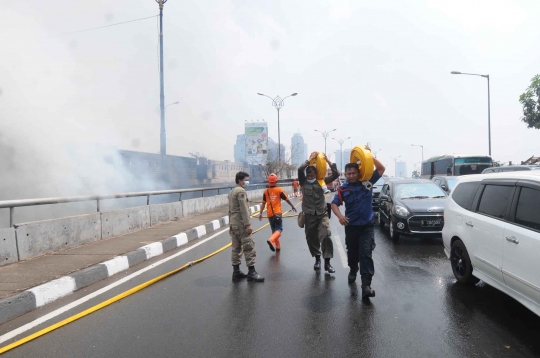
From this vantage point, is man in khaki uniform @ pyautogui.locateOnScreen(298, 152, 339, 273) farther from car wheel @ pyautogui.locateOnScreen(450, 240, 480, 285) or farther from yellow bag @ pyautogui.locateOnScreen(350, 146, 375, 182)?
car wheel @ pyautogui.locateOnScreen(450, 240, 480, 285)

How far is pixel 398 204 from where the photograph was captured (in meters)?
8.94

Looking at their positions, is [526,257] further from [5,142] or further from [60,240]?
[5,142]

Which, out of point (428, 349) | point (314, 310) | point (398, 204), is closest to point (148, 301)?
point (314, 310)

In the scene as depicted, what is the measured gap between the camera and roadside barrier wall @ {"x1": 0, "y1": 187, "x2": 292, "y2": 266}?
6.35 meters

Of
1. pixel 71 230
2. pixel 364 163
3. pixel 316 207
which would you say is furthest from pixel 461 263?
pixel 71 230

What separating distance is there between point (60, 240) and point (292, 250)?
4.49m

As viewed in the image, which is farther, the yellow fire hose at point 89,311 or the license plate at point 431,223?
the license plate at point 431,223

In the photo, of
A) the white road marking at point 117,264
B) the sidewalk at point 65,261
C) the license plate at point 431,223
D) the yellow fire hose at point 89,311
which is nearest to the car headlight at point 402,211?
the license plate at point 431,223

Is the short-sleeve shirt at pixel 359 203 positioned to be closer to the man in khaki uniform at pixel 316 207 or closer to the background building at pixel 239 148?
the man in khaki uniform at pixel 316 207

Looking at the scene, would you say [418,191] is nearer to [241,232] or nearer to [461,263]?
[461,263]

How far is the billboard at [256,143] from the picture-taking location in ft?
154

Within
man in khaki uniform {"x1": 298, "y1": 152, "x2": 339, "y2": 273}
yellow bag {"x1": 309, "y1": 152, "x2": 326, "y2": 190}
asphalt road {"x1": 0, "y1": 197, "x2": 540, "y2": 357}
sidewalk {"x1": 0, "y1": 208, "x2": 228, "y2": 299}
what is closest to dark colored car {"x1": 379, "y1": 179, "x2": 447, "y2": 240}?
asphalt road {"x1": 0, "y1": 197, "x2": 540, "y2": 357}

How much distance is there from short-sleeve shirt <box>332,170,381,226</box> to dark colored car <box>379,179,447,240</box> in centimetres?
383

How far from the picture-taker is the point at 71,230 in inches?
307
